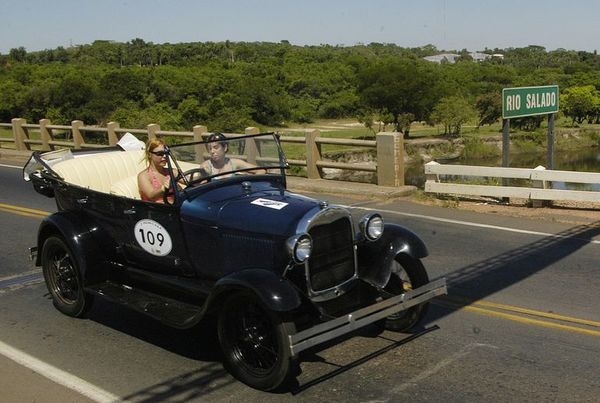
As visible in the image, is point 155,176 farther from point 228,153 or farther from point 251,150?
point 251,150

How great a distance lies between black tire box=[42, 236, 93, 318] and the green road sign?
899cm

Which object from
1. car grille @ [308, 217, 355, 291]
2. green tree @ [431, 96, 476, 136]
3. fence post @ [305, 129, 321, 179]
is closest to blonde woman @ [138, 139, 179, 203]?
car grille @ [308, 217, 355, 291]

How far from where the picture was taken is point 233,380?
503 cm

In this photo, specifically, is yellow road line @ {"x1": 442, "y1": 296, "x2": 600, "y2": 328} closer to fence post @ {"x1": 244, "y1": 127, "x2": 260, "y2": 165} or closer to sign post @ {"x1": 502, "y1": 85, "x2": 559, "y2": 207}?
fence post @ {"x1": 244, "y1": 127, "x2": 260, "y2": 165}

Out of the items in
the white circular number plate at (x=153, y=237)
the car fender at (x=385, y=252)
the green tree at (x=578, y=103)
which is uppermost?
the white circular number plate at (x=153, y=237)

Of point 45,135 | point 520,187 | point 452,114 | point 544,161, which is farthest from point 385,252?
point 452,114

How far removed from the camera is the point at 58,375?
5.18m

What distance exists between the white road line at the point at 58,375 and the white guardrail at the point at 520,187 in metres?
8.82

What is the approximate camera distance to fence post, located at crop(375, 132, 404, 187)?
44.3 ft

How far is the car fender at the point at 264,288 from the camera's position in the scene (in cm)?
455

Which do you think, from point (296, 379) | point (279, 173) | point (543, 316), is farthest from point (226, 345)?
point (543, 316)

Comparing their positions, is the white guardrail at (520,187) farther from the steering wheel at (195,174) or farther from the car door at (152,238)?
the car door at (152,238)

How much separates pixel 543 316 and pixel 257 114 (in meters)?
73.8

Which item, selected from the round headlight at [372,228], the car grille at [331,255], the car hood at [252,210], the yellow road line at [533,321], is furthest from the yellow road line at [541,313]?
the car hood at [252,210]
